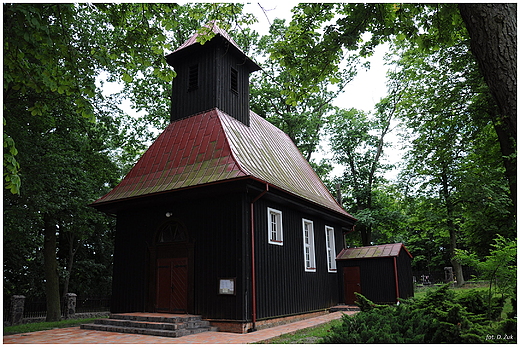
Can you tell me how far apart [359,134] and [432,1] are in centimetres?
2127

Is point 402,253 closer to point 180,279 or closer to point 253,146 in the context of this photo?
point 253,146

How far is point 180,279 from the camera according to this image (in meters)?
12.0

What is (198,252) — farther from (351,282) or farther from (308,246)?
(351,282)

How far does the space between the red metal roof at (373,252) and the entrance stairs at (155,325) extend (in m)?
7.82

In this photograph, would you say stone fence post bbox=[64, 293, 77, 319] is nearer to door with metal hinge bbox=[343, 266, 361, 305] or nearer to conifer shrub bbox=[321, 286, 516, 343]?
door with metal hinge bbox=[343, 266, 361, 305]

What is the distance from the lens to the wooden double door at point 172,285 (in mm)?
11812

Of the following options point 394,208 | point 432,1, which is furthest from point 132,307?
point 394,208

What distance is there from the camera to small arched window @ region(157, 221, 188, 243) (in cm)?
1228

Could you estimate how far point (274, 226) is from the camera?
12.9m

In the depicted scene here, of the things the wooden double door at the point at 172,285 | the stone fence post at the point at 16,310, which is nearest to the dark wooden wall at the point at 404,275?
the wooden double door at the point at 172,285

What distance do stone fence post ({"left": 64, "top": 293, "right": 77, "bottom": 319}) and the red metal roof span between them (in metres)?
12.7

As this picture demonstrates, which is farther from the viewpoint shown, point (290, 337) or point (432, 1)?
point (290, 337)

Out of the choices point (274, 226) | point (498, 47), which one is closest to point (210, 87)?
point (274, 226)

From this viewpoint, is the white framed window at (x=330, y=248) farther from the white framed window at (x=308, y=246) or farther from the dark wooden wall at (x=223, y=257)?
the dark wooden wall at (x=223, y=257)
